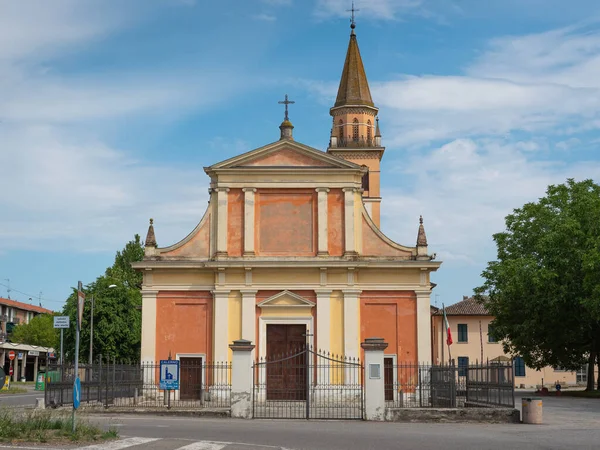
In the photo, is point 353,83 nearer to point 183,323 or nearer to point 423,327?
point 423,327

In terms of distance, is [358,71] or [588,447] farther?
[358,71]

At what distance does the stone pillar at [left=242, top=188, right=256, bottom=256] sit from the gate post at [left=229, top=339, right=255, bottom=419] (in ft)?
32.4

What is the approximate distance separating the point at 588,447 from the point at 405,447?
3.85 meters

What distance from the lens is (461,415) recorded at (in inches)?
909

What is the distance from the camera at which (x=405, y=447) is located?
1554cm

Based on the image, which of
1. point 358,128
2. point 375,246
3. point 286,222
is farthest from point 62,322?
point 358,128

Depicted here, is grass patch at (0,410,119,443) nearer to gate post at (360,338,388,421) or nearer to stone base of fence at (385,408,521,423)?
gate post at (360,338,388,421)

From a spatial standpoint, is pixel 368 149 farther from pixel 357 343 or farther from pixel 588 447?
pixel 588 447

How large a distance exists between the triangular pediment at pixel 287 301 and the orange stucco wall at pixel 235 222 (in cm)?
238

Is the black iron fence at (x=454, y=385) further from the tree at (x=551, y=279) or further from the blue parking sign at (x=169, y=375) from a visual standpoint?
the tree at (x=551, y=279)

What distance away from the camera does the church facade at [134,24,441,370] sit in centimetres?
3331

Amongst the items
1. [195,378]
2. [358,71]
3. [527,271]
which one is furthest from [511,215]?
[195,378]

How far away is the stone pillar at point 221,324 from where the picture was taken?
32.9 meters

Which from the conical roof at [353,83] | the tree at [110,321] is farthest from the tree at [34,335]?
the conical roof at [353,83]
